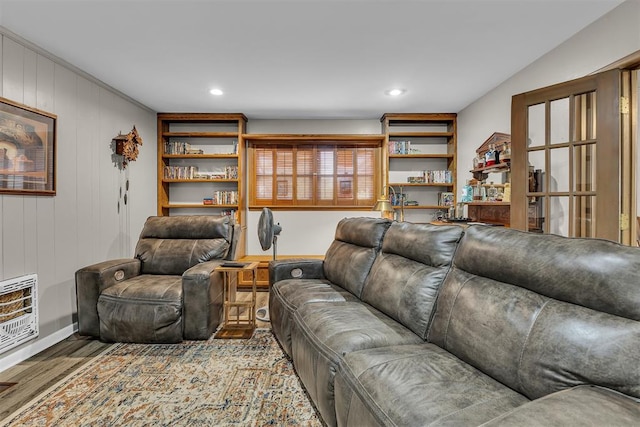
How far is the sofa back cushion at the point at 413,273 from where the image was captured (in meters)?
1.78

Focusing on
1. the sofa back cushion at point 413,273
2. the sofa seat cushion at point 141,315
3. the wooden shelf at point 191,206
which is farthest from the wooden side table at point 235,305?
the wooden shelf at point 191,206

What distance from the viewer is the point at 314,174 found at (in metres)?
5.07

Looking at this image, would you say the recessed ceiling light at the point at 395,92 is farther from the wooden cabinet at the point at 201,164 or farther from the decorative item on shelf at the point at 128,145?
the decorative item on shelf at the point at 128,145

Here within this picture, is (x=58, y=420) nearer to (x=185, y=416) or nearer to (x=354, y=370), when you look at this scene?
(x=185, y=416)

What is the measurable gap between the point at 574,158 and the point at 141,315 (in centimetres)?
358

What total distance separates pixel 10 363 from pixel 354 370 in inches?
106

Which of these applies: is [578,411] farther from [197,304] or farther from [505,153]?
[505,153]

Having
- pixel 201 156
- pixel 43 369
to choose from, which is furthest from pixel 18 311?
pixel 201 156

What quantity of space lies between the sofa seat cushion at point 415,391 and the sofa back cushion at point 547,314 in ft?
0.34

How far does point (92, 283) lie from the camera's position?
2723 millimetres

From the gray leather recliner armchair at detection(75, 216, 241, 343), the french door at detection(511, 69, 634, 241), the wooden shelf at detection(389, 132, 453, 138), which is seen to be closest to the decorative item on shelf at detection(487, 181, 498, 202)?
the french door at detection(511, 69, 634, 241)

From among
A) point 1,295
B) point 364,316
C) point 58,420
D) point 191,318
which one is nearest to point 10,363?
point 1,295

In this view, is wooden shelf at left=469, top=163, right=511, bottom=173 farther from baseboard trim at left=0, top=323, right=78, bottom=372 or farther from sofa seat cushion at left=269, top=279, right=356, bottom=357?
baseboard trim at left=0, top=323, right=78, bottom=372

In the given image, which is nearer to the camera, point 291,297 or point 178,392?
point 178,392
